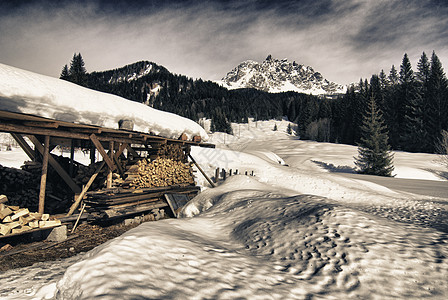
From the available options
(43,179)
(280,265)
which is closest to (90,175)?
(43,179)

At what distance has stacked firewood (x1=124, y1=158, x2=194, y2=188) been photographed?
9.35 m

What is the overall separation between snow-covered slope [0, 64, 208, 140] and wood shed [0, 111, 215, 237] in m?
0.25

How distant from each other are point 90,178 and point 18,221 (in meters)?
3.15

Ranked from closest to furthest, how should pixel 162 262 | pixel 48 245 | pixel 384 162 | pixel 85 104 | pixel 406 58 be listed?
pixel 162 262, pixel 48 245, pixel 85 104, pixel 384 162, pixel 406 58

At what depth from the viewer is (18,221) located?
5766 millimetres

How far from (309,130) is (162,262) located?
2970 inches

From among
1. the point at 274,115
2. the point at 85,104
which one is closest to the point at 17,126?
the point at 85,104

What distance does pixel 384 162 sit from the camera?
28078mm

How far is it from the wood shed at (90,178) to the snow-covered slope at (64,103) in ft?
0.82

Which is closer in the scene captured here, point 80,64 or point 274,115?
point 80,64

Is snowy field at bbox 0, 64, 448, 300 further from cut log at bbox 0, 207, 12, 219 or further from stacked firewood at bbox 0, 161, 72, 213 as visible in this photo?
stacked firewood at bbox 0, 161, 72, 213

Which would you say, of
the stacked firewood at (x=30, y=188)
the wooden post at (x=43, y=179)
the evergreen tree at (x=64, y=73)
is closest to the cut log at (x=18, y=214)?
the wooden post at (x=43, y=179)

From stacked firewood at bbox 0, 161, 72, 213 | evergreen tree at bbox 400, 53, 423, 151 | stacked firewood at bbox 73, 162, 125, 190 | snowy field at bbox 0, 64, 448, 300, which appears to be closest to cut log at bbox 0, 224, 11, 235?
snowy field at bbox 0, 64, 448, 300

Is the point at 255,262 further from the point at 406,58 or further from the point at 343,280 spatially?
the point at 406,58
